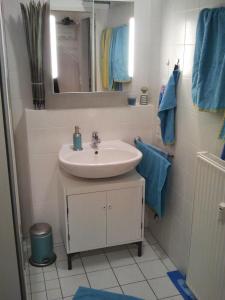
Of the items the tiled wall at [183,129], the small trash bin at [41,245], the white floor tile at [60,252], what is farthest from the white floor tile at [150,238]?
the small trash bin at [41,245]

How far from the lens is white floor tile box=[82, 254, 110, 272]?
2.46m

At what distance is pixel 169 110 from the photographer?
A: 229 cm

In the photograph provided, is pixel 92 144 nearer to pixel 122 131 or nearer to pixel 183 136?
pixel 122 131

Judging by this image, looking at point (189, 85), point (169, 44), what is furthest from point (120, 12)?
point (189, 85)

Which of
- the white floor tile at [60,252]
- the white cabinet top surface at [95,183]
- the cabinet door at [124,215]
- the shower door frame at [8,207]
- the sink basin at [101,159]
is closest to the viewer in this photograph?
the shower door frame at [8,207]

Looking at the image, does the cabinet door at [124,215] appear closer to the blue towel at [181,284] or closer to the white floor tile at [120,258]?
the white floor tile at [120,258]

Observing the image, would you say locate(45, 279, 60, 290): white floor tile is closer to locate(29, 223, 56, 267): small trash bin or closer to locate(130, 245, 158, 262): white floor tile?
locate(29, 223, 56, 267): small trash bin

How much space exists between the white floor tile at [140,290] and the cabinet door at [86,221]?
352 millimetres

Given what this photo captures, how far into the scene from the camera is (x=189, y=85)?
6.85 feet

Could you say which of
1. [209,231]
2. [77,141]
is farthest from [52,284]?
[209,231]

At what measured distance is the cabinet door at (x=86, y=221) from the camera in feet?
7.46

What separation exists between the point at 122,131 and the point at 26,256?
1249mm

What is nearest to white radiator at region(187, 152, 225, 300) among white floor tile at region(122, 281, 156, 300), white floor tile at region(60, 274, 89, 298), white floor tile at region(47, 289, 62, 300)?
white floor tile at region(122, 281, 156, 300)

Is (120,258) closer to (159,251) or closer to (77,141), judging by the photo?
(159,251)
